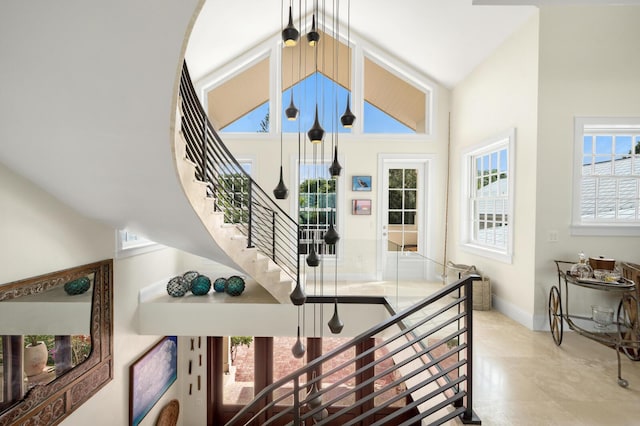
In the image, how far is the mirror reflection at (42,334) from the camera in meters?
2.27

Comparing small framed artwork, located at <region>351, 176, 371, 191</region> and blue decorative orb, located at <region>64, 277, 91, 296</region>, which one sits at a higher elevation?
small framed artwork, located at <region>351, 176, 371, 191</region>

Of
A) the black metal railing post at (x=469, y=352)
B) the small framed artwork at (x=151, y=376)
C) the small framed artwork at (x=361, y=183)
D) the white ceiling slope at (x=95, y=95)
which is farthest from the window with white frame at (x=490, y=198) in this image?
the small framed artwork at (x=151, y=376)

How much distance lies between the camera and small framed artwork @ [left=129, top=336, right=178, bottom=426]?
12.2 feet

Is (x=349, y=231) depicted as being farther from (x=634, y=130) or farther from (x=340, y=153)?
(x=634, y=130)

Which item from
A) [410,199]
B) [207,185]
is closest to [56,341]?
[207,185]

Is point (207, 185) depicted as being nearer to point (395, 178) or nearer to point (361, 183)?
point (361, 183)

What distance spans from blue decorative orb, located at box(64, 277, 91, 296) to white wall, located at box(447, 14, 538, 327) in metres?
4.59

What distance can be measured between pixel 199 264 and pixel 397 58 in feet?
15.8

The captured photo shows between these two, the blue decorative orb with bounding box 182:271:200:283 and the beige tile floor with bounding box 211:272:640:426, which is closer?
the beige tile floor with bounding box 211:272:640:426

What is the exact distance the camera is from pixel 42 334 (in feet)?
8.43

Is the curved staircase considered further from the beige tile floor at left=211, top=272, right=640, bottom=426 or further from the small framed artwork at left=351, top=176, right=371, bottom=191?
the small framed artwork at left=351, top=176, right=371, bottom=191

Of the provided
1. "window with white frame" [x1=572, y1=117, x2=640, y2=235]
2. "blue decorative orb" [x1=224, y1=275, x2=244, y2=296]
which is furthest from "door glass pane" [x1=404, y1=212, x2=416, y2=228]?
"blue decorative orb" [x1=224, y1=275, x2=244, y2=296]

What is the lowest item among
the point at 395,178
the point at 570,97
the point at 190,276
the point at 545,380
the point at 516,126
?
the point at 545,380

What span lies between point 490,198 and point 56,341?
5076 mm
